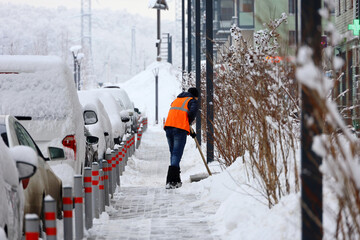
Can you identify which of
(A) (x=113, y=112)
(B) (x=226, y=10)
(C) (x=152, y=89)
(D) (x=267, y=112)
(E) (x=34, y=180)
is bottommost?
(E) (x=34, y=180)

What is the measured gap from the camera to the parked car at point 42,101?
375 inches

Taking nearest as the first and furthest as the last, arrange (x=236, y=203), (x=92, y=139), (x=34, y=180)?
(x=34, y=180) → (x=236, y=203) → (x=92, y=139)

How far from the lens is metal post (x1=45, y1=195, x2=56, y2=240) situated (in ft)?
18.6

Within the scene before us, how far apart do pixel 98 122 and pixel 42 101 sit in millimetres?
6303

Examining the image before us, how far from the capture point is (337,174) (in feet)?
16.3

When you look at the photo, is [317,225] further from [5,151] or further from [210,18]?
[210,18]

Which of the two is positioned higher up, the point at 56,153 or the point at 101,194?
the point at 56,153

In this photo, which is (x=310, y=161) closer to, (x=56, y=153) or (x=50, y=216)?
(x=50, y=216)

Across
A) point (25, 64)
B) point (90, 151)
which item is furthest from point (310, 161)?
point (90, 151)

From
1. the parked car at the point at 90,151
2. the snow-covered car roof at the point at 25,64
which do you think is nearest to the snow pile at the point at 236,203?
the parked car at the point at 90,151

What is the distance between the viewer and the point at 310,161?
18.0 ft

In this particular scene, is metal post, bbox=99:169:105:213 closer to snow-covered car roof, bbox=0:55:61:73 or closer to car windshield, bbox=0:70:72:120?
car windshield, bbox=0:70:72:120

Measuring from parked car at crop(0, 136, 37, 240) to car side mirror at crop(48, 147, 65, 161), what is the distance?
2.85 m

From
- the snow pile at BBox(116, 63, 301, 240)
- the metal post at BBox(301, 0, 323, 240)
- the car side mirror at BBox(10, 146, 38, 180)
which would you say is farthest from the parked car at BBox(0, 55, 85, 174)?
the metal post at BBox(301, 0, 323, 240)
